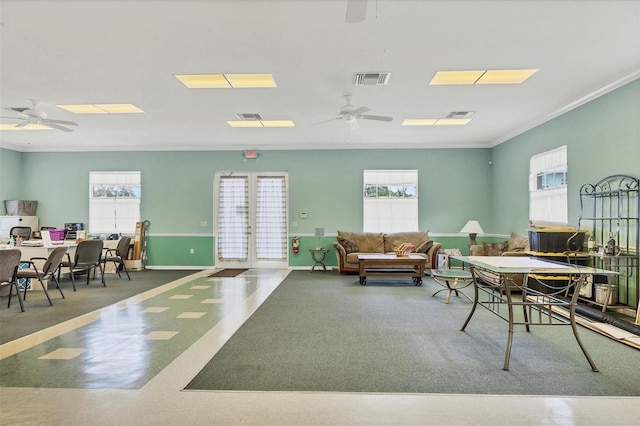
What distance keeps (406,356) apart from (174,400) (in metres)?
1.84

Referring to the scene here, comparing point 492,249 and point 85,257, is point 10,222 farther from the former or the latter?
point 492,249

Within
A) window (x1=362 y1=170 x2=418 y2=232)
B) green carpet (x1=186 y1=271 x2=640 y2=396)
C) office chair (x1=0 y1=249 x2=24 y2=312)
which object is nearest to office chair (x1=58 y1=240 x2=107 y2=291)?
office chair (x1=0 y1=249 x2=24 y2=312)

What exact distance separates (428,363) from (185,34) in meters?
3.67

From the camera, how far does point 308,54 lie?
149 inches

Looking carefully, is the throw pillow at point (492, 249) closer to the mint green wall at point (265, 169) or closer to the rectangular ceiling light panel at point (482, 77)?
the mint green wall at point (265, 169)

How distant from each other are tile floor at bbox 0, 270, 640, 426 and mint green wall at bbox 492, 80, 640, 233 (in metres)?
3.48

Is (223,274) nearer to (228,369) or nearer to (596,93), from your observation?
(228,369)

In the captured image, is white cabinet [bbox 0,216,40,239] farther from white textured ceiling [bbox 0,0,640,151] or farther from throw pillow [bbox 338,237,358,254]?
throw pillow [bbox 338,237,358,254]

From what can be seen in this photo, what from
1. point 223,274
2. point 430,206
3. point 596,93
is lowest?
point 223,274

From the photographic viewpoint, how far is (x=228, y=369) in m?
2.80

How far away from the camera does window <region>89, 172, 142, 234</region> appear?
877 cm

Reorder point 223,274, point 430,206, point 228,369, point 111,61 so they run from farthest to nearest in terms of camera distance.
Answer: point 430,206
point 223,274
point 111,61
point 228,369

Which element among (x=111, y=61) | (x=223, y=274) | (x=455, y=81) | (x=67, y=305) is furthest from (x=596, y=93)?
(x=67, y=305)

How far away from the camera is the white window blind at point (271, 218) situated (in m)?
8.67
